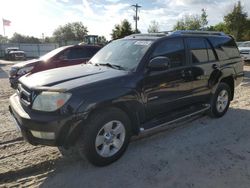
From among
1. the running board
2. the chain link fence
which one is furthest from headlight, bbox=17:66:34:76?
the chain link fence

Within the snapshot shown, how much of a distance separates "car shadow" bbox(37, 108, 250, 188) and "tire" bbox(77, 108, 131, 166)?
163mm

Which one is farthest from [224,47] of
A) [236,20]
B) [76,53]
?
[236,20]

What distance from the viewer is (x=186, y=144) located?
4500 mm

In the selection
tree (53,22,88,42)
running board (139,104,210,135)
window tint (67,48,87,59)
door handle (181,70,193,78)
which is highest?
tree (53,22,88,42)

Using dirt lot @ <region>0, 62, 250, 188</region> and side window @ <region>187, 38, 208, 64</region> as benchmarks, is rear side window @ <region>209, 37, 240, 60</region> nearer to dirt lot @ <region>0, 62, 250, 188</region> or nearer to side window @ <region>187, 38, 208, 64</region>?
side window @ <region>187, 38, 208, 64</region>

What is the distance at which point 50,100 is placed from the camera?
10.8 feet

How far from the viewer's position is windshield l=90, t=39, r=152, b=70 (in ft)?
13.9

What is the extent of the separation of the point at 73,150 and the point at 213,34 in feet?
12.9

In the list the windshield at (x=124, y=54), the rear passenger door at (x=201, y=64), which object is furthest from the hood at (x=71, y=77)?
the rear passenger door at (x=201, y=64)

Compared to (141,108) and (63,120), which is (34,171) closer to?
(63,120)

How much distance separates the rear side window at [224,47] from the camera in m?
5.78

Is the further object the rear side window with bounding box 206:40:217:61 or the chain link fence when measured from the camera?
the chain link fence

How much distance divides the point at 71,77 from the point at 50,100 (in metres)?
0.62

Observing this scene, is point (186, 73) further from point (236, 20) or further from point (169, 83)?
point (236, 20)
